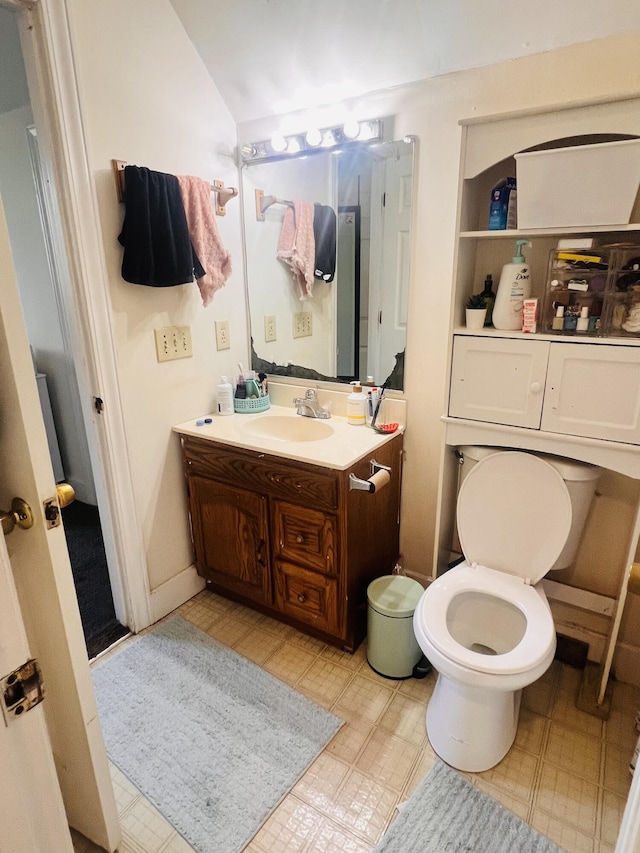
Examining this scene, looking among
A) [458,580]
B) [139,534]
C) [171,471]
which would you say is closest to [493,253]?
[458,580]

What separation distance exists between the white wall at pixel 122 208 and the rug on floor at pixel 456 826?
1.24 m

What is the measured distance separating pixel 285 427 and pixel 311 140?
1.12 meters

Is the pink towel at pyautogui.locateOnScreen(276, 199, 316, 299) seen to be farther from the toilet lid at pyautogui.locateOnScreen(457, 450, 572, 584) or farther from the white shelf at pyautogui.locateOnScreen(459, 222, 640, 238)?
the toilet lid at pyautogui.locateOnScreen(457, 450, 572, 584)

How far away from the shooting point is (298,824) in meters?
1.31

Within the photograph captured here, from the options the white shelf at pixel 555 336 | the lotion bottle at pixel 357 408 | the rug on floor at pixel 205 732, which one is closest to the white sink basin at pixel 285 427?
the lotion bottle at pixel 357 408

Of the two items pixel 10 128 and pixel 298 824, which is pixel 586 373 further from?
pixel 10 128

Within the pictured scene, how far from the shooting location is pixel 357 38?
1581mm

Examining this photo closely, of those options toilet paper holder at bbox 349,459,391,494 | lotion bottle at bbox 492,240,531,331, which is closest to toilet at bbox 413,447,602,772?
toilet paper holder at bbox 349,459,391,494

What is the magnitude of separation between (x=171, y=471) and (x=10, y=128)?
1.98 metres

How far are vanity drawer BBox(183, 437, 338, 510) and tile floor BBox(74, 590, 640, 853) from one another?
65cm

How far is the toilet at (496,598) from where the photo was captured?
1.33m

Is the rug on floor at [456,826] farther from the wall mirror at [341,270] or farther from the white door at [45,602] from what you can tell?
the wall mirror at [341,270]

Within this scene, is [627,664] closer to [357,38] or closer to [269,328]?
[269,328]

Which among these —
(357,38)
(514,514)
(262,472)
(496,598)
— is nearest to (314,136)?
(357,38)
